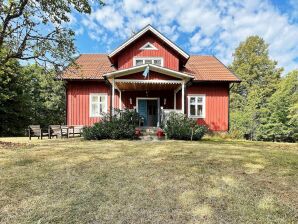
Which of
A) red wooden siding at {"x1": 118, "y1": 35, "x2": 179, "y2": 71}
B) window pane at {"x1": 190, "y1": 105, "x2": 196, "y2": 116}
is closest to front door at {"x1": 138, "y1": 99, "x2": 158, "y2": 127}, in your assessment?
window pane at {"x1": 190, "y1": 105, "x2": 196, "y2": 116}

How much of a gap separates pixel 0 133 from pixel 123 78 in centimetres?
2025

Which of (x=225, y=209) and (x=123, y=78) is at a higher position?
(x=123, y=78)

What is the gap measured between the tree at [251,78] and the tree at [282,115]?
7.77 ft

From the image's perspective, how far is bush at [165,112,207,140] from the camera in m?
13.4

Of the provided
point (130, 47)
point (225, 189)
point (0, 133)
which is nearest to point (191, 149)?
point (225, 189)

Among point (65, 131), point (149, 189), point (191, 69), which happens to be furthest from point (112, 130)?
point (191, 69)

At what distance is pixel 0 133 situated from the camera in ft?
93.8

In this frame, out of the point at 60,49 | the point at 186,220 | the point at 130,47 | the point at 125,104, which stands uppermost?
the point at 130,47

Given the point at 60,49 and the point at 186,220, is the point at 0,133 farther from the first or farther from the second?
the point at 186,220

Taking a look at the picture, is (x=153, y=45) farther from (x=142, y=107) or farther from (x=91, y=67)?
(x=91, y=67)

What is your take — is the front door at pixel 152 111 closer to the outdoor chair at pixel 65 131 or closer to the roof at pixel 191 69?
the roof at pixel 191 69

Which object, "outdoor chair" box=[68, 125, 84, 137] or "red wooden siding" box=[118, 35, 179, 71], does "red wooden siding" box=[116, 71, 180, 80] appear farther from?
"outdoor chair" box=[68, 125, 84, 137]

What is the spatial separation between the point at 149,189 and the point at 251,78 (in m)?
33.8

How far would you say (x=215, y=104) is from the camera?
19125mm
